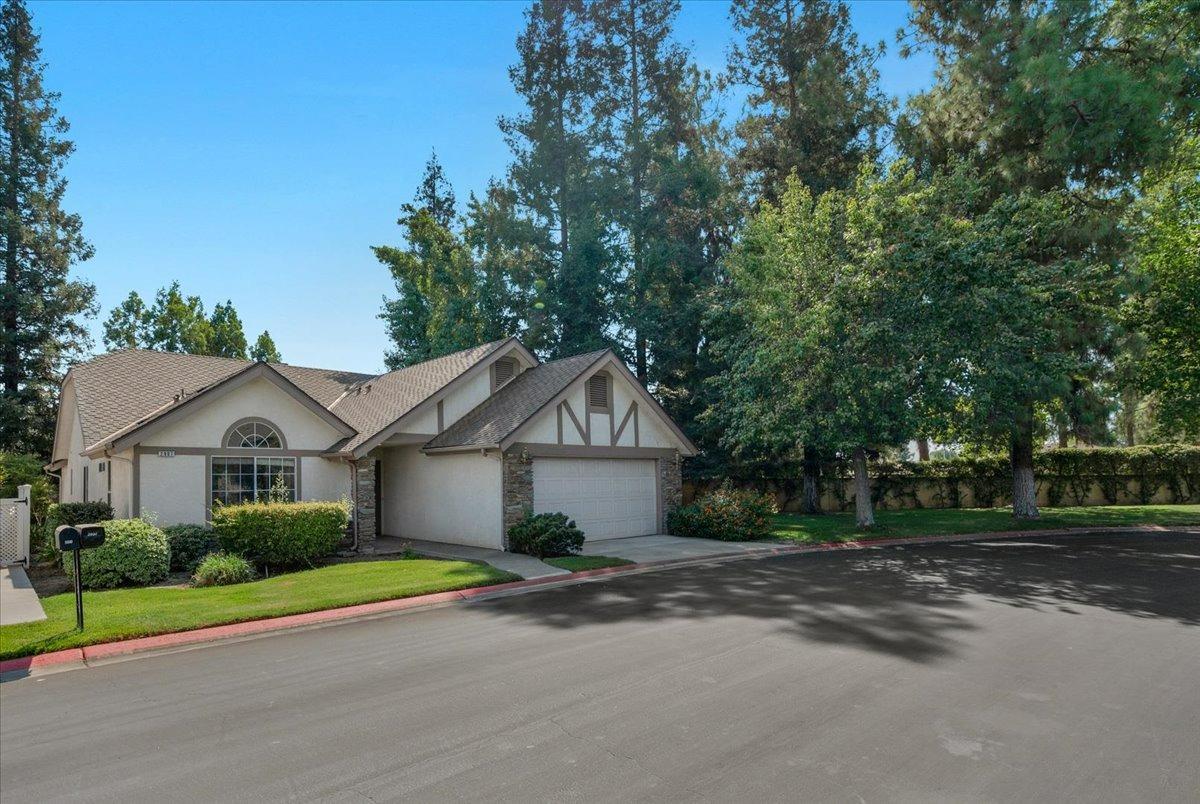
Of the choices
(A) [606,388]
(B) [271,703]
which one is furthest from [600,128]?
(B) [271,703]

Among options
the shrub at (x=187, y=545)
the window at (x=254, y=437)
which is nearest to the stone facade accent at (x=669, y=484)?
the window at (x=254, y=437)

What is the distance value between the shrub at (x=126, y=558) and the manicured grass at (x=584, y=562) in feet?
25.3

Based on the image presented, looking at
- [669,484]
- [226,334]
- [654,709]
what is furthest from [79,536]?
[226,334]

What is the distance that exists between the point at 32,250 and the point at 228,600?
2860 cm

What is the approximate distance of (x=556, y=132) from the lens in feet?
112

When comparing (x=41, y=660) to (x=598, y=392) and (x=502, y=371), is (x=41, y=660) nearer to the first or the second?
(x=598, y=392)

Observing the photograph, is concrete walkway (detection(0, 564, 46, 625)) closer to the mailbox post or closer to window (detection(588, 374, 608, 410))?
the mailbox post

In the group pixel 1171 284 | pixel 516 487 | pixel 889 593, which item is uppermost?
pixel 1171 284

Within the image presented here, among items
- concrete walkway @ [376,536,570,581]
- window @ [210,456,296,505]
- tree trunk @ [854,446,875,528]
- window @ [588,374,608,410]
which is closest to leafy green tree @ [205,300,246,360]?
window @ [210,456,296,505]

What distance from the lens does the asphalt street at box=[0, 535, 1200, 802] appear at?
4594mm

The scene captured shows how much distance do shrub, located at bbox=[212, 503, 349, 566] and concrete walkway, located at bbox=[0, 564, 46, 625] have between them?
11.0ft

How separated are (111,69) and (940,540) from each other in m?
23.0

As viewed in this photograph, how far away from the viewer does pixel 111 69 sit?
12.6 m

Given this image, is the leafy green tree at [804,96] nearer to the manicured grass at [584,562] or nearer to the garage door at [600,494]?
the garage door at [600,494]
